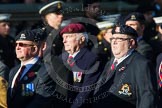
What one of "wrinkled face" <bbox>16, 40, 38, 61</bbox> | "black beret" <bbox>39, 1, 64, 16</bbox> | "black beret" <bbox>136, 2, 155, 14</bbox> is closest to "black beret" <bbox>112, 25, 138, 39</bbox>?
"wrinkled face" <bbox>16, 40, 38, 61</bbox>

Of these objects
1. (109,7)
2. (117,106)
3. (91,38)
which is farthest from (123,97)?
(109,7)

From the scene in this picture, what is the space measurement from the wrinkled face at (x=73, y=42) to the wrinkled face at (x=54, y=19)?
1298 mm

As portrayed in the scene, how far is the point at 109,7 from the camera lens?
15.9 meters

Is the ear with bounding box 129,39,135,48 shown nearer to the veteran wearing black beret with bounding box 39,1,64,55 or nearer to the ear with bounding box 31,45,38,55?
the ear with bounding box 31,45,38,55

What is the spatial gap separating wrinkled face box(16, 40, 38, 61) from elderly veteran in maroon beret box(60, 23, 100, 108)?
1.92ft

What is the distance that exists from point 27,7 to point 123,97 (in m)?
7.19

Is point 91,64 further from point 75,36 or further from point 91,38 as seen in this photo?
point 91,38

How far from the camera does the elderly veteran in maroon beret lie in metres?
10.4

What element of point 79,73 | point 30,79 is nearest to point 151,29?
point 79,73

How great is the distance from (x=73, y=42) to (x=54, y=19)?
1.56m

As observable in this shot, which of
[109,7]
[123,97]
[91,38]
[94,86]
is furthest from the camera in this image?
[109,7]

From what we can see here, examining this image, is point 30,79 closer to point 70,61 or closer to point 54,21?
point 70,61

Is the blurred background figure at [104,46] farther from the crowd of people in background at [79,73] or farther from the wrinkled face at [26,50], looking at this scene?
the wrinkled face at [26,50]

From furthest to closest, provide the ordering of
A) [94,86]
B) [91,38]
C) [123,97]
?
[91,38]
[94,86]
[123,97]
